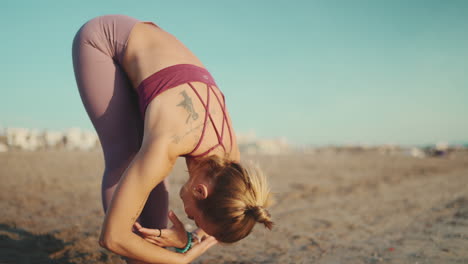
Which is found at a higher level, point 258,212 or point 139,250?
point 258,212

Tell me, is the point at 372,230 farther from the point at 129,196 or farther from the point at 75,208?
the point at 75,208

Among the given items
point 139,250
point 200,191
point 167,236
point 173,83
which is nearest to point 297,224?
point 167,236

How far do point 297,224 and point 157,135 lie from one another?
3018mm

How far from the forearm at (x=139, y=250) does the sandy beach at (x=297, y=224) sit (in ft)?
3.91

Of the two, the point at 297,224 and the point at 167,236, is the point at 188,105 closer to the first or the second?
the point at 167,236

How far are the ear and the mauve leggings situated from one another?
50 centimetres

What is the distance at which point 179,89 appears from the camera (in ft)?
4.68

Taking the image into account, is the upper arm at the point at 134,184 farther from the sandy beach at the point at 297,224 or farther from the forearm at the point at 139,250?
the sandy beach at the point at 297,224

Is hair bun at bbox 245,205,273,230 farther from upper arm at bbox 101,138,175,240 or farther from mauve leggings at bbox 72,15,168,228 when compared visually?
mauve leggings at bbox 72,15,168,228

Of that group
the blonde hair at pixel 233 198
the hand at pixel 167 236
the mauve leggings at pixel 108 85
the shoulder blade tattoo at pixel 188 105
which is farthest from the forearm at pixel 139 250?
the shoulder blade tattoo at pixel 188 105

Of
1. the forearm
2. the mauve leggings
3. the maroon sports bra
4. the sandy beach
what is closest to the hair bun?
the maroon sports bra

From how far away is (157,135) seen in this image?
121cm

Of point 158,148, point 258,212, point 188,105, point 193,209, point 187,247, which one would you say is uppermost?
point 188,105

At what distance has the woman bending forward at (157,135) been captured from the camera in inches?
47.8
